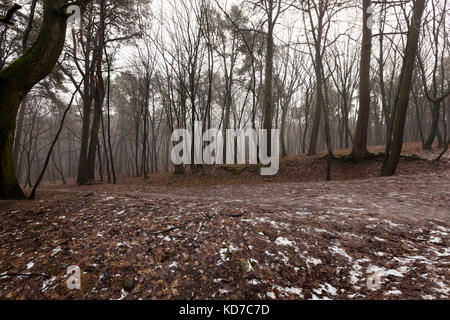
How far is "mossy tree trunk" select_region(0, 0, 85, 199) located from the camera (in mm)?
3543

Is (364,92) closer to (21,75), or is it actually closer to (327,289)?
(327,289)

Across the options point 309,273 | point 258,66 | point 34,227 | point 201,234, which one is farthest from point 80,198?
point 258,66

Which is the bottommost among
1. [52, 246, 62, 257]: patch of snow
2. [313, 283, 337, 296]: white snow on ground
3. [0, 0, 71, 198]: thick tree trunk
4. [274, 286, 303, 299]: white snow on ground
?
[313, 283, 337, 296]: white snow on ground

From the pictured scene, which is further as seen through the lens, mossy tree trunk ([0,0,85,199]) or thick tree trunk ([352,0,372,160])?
thick tree trunk ([352,0,372,160])

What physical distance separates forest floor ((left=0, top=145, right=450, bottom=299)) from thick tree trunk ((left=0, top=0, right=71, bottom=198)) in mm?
659

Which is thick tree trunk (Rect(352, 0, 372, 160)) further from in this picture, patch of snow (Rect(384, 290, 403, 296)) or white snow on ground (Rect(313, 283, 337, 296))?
white snow on ground (Rect(313, 283, 337, 296))

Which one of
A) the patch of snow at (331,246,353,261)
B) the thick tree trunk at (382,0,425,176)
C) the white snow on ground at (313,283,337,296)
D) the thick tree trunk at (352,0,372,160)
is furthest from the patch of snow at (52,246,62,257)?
the thick tree trunk at (352,0,372,160)

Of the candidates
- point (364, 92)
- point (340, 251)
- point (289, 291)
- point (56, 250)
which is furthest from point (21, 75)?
point (364, 92)

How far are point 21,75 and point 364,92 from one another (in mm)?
11491

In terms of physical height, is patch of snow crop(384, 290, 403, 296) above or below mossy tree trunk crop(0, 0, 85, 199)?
below

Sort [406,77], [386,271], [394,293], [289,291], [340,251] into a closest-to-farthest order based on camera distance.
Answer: [394,293] < [289,291] < [386,271] < [340,251] < [406,77]

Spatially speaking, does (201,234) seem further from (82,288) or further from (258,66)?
(258,66)

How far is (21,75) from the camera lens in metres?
3.61
